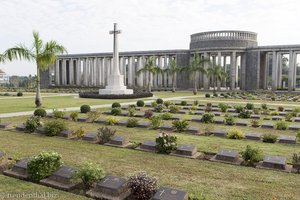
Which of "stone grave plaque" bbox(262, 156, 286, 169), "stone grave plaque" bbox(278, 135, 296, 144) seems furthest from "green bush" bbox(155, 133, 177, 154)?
"stone grave plaque" bbox(278, 135, 296, 144)

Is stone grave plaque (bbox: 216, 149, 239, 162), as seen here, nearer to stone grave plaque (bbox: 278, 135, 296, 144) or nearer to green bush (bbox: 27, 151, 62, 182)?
stone grave plaque (bbox: 278, 135, 296, 144)

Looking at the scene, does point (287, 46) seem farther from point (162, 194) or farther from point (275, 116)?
point (162, 194)

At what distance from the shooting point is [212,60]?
9131 cm

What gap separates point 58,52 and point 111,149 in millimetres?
20148

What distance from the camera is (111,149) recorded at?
13148 mm

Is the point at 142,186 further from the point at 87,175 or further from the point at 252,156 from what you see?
the point at 252,156

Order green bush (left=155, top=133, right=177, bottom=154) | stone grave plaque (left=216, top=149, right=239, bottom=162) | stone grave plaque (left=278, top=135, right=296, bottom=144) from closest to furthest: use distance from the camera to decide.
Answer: stone grave plaque (left=216, top=149, right=239, bottom=162), green bush (left=155, top=133, right=177, bottom=154), stone grave plaque (left=278, top=135, right=296, bottom=144)

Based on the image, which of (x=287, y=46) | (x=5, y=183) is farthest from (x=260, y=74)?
(x=5, y=183)

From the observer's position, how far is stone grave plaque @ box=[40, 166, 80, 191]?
838cm

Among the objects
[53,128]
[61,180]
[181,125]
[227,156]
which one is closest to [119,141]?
[53,128]

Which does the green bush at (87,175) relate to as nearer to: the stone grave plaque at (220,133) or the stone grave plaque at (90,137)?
the stone grave plaque at (90,137)

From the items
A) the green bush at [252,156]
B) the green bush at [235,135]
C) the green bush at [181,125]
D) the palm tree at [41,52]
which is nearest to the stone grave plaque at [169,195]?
the green bush at [252,156]

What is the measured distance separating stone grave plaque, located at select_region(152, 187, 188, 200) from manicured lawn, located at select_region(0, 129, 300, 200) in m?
0.71

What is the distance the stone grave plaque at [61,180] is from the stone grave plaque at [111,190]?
79 centimetres
